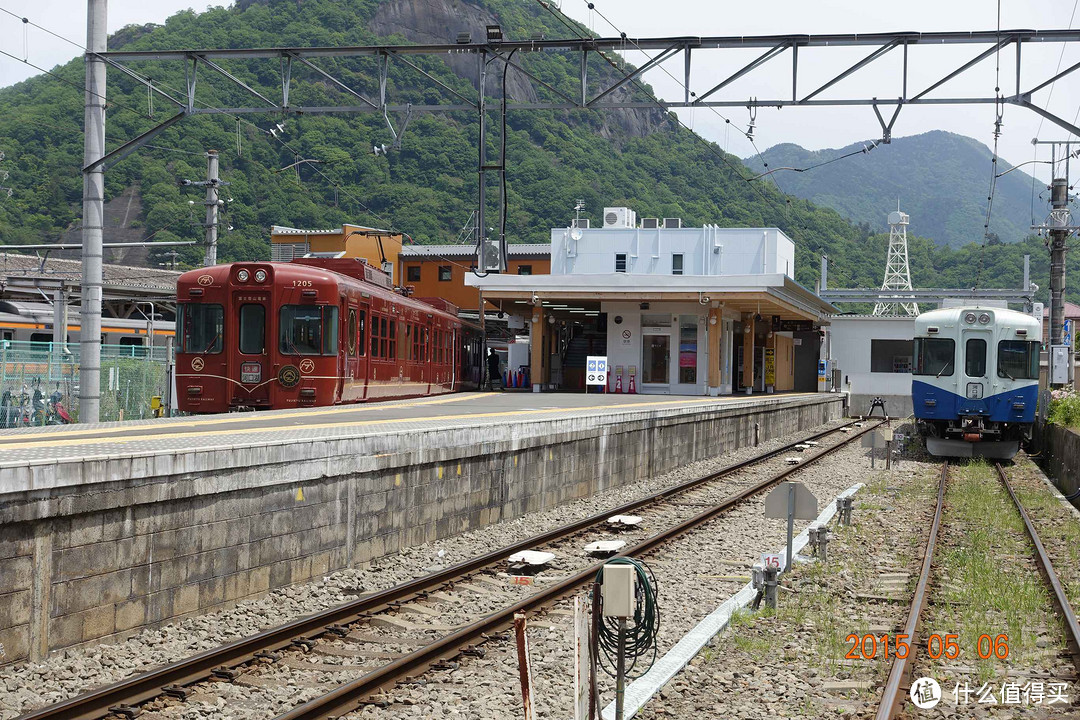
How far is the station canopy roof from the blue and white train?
8.46m

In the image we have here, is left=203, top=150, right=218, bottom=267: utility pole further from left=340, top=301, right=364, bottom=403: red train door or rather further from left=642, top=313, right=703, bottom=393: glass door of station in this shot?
left=642, top=313, right=703, bottom=393: glass door of station

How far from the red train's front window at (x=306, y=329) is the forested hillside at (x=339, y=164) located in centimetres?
3125

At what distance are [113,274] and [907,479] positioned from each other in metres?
38.4

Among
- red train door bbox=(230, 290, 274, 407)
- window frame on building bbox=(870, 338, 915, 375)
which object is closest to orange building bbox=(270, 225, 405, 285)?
window frame on building bbox=(870, 338, 915, 375)

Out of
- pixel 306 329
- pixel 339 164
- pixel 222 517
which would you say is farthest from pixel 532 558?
pixel 339 164

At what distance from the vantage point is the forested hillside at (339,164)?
4979 cm

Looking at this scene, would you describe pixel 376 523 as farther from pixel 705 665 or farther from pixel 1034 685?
pixel 1034 685

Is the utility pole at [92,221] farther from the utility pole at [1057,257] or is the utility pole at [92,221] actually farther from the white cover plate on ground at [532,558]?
the utility pole at [1057,257]

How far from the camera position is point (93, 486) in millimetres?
7137

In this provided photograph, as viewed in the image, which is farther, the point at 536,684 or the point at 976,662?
the point at 976,662

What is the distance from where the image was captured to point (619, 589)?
572 cm

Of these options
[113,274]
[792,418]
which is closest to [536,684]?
[792,418]

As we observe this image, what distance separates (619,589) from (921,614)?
4.45 metres

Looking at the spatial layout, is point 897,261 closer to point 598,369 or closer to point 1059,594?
point 598,369
